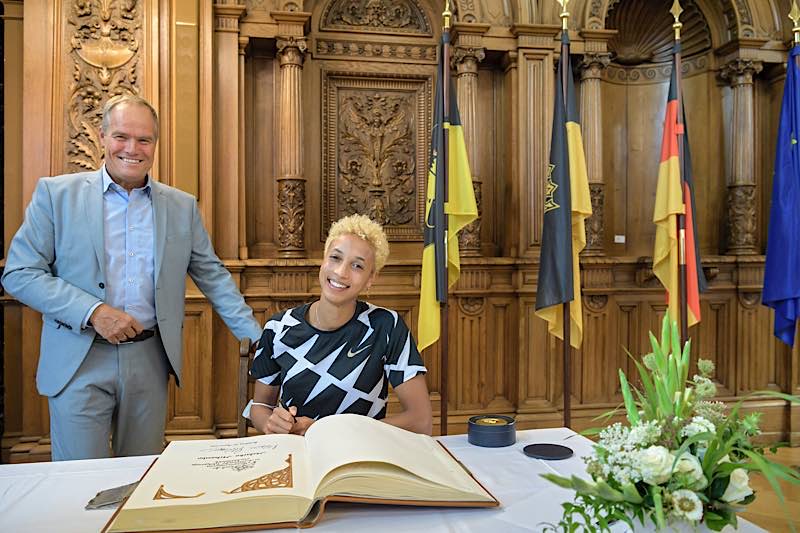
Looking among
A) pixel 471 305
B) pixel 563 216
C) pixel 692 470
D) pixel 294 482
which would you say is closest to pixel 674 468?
pixel 692 470

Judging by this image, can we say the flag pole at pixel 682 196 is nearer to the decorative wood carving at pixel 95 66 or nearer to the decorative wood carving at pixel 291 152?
the decorative wood carving at pixel 291 152

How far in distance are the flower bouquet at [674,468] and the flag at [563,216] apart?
8.86 ft

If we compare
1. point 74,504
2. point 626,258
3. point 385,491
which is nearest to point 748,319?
point 626,258

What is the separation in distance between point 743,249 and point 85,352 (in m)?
4.60

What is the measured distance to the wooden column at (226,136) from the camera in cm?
413

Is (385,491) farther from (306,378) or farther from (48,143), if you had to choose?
(48,143)

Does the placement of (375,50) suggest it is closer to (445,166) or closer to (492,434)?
(445,166)

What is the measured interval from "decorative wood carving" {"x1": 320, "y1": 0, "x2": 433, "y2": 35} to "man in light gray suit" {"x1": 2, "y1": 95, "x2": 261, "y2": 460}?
2.82m

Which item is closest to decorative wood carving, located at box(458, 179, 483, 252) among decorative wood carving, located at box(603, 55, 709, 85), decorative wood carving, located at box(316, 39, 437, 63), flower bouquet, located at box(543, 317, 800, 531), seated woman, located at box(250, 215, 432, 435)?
decorative wood carving, located at box(316, 39, 437, 63)

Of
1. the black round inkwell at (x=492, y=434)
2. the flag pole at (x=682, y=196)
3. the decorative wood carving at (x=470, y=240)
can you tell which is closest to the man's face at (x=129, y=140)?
the black round inkwell at (x=492, y=434)

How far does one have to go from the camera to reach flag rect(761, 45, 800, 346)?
396cm

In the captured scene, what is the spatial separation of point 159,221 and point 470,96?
2.88m

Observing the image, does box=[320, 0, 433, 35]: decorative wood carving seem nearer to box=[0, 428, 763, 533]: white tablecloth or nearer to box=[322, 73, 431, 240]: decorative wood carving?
box=[322, 73, 431, 240]: decorative wood carving

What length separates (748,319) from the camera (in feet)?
15.3
